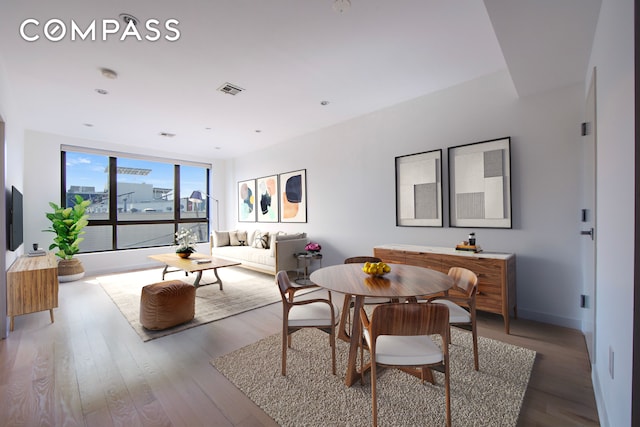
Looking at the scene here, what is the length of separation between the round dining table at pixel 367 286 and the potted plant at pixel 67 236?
203 inches

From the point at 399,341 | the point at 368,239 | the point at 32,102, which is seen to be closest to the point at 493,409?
the point at 399,341

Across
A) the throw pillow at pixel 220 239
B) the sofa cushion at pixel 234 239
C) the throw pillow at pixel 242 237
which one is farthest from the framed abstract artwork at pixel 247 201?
the throw pillow at pixel 220 239

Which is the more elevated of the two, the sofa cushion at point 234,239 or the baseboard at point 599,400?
the sofa cushion at point 234,239

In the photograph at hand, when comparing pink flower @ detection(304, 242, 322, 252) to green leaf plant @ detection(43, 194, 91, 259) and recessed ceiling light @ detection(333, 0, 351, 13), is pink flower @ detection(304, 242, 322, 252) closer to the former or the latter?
recessed ceiling light @ detection(333, 0, 351, 13)

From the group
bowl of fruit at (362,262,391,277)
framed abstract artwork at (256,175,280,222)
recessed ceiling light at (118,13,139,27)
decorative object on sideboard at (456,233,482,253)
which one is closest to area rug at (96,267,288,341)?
framed abstract artwork at (256,175,280,222)

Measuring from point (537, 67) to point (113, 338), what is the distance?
4.72 m

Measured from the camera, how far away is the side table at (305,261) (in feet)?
16.2

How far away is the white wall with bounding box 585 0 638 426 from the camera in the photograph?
1.13 meters

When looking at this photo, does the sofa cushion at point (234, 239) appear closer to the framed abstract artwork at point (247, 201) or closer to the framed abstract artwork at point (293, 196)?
the framed abstract artwork at point (247, 201)

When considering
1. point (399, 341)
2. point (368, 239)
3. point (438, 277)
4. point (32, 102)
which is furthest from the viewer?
point (368, 239)

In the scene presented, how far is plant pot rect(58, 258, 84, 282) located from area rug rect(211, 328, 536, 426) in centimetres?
460

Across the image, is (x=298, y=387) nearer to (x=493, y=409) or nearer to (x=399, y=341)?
(x=399, y=341)

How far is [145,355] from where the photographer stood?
240 centimetres

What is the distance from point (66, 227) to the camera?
491 cm
